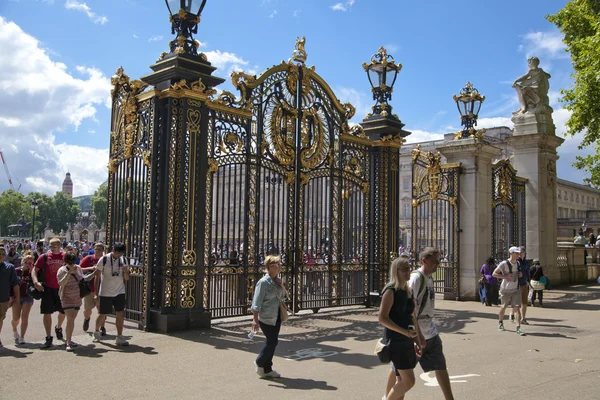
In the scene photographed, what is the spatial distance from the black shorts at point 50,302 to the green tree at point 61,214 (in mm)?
119490

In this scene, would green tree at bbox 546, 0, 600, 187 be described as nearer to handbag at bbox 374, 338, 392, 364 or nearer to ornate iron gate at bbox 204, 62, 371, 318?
ornate iron gate at bbox 204, 62, 371, 318

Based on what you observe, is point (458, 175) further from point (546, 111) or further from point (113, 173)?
point (113, 173)

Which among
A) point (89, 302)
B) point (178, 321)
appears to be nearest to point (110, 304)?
point (178, 321)

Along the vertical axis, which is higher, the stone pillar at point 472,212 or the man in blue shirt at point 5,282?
the stone pillar at point 472,212

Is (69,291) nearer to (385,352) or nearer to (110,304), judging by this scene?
(110,304)

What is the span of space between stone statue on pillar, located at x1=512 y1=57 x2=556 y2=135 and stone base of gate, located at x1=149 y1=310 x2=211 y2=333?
15555 mm

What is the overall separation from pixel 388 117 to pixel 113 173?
7228mm

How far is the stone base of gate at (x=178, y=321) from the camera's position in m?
10.0

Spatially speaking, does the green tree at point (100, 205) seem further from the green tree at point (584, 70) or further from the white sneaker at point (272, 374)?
the white sneaker at point (272, 374)

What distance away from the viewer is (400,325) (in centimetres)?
545

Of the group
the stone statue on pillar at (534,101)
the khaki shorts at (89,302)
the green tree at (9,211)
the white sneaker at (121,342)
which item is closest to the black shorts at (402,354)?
the white sneaker at (121,342)

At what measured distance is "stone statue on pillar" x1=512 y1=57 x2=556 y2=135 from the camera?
68.8 feet

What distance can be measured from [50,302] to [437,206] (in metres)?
12.7

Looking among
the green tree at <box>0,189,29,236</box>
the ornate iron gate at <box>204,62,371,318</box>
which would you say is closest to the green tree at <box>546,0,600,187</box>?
the ornate iron gate at <box>204,62,371,318</box>
